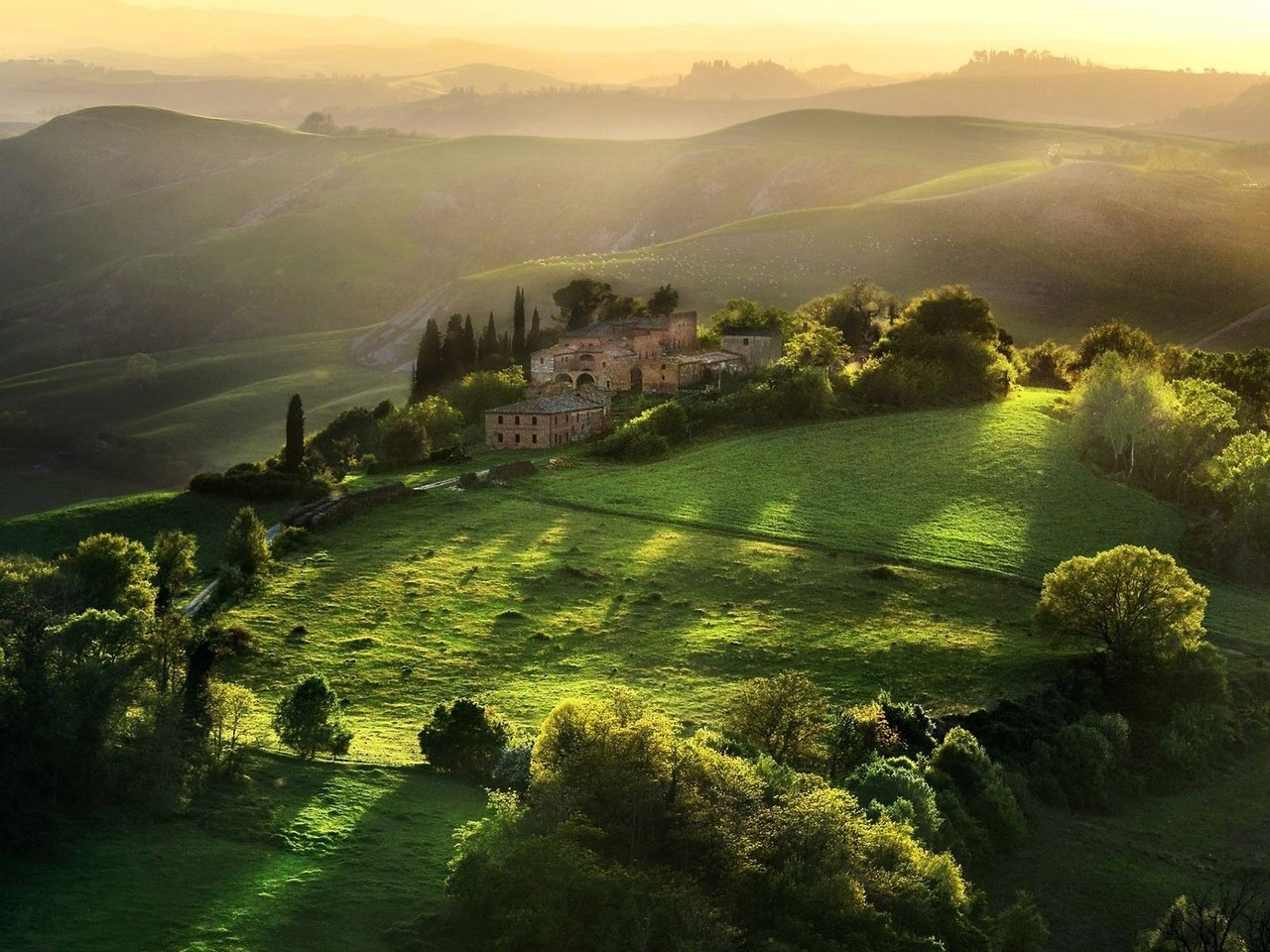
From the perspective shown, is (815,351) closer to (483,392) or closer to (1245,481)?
(483,392)

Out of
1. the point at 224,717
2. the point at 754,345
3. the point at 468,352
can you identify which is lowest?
the point at 224,717

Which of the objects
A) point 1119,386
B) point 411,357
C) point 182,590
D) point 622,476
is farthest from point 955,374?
point 411,357

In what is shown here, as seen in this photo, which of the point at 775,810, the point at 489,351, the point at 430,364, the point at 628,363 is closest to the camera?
the point at 775,810

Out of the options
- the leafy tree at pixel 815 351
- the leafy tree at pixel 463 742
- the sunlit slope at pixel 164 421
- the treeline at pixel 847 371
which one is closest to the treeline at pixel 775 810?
the leafy tree at pixel 463 742

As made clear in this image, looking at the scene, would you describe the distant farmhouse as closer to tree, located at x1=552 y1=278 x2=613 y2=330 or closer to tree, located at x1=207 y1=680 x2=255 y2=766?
tree, located at x1=552 y1=278 x2=613 y2=330

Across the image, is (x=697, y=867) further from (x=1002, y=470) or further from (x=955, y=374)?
(x=955, y=374)

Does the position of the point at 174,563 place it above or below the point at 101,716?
below

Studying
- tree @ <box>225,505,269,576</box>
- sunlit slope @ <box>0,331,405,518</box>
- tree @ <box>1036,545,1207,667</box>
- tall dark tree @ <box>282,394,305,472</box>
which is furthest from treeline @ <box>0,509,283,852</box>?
sunlit slope @ <box>0,331,405,518</box>

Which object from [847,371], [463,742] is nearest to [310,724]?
[463,742]
